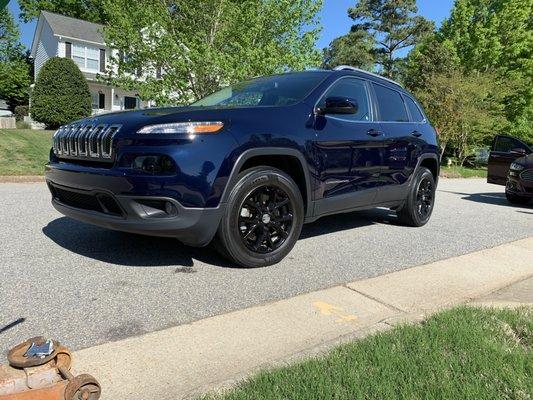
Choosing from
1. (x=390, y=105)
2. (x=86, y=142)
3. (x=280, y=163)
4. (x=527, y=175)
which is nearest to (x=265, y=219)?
(x=280, y=163)

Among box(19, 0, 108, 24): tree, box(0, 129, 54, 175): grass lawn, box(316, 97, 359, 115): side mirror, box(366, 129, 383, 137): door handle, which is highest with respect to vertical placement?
box(19, 0, 108, 24): tree

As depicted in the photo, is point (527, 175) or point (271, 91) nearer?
point (271, 91)

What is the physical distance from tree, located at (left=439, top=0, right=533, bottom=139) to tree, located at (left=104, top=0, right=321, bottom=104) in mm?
21325

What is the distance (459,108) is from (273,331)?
75.7ft

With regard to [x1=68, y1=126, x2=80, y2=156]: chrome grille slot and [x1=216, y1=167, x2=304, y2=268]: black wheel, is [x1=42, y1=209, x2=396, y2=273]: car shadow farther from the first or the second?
[x1=68, y1=126, x2=80, y2=156]: chrome grille slot

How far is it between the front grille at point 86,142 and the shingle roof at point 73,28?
101ft

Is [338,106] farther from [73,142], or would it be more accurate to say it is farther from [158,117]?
[73,142]

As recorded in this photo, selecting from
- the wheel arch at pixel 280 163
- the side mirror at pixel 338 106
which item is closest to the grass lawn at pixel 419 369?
the wheel arch at pixel 280 163

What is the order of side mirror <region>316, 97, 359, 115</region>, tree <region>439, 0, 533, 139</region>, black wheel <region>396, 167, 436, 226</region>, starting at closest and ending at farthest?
1. side mirror <region>316, 97, 359, 115</region>
2. black wheel <region>396, 167, 436, 226</region>
3. tree <region>439, 0, 533, 139</region>

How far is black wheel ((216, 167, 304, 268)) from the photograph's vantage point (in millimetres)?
3787

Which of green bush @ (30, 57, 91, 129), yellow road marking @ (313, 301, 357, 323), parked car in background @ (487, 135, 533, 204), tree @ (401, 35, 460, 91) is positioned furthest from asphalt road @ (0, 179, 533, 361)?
tree @ (401, 35, 460, 91)

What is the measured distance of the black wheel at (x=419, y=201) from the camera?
241 inches

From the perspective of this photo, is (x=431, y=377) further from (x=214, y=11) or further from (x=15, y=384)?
(x=214, y=11)

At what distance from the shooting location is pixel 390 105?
5.70m
